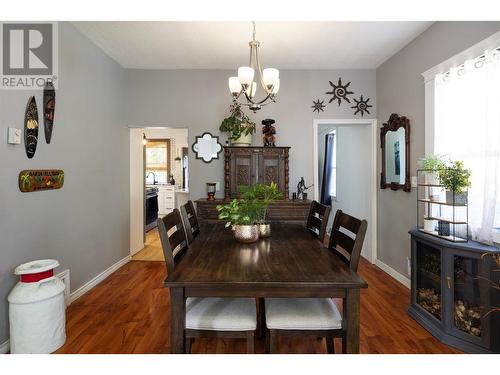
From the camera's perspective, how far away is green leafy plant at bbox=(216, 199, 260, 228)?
178 cm

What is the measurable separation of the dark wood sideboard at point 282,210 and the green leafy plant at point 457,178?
62.2 inches

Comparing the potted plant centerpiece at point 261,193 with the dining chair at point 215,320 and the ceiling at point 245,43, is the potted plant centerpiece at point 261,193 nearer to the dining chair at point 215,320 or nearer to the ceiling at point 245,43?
the dining chair at point 215,320

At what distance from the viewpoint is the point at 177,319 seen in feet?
4.07

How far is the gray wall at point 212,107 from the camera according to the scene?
367 centimetres

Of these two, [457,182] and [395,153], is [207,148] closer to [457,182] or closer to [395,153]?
[395,153]

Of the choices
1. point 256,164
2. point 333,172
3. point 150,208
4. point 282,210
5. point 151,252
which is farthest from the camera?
point 150,208

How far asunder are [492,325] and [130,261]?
3893 mm

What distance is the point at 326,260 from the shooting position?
56.5 inches

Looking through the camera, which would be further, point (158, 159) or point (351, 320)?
point (158, 159)

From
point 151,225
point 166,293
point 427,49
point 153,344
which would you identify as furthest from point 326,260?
point 151,225

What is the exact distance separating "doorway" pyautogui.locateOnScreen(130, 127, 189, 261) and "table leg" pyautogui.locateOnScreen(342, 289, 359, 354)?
3.19 metres

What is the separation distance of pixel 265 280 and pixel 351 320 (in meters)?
0.44

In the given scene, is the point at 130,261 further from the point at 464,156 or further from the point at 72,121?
the point at 464,156

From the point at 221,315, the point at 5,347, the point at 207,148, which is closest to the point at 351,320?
the point at 221,315
